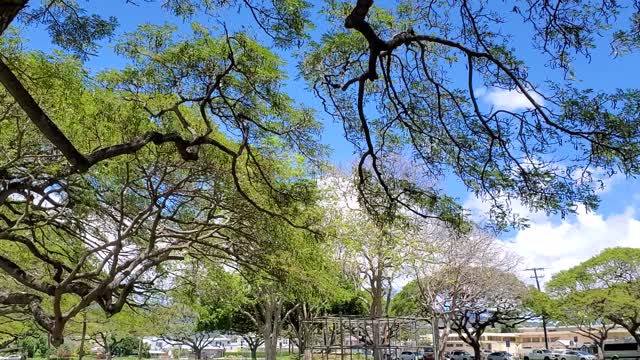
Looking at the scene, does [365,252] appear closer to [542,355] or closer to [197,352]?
[542,355]

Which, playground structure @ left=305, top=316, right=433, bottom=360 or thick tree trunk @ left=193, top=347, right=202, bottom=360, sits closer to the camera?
playground structure @ left=305, top=316, right=433, bottom=360

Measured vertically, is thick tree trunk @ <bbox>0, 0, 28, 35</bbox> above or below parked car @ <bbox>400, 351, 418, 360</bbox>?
above

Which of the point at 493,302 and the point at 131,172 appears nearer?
the point at 131,172

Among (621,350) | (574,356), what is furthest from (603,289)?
(621,350)

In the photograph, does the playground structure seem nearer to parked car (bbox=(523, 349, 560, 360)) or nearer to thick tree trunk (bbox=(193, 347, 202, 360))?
parked car (bbox=(523, 349, 560, 360))

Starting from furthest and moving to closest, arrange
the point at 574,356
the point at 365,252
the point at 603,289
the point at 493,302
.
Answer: the point at 574,356
the point at 603,289
the point at 493,302
the point at 365,252

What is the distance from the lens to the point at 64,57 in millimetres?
6285

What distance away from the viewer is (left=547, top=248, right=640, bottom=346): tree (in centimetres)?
2489

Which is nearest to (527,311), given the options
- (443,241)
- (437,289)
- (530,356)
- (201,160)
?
(530,356)

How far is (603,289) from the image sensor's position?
2575 cm

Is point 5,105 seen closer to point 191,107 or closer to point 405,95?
point 191,107

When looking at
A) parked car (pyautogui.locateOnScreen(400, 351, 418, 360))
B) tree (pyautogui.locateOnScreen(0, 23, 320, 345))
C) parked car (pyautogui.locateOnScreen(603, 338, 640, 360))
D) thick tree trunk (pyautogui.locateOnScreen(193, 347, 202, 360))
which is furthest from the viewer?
thick tree trunk (pyautogui.locateOnScreen(193, 347, 202, 360))

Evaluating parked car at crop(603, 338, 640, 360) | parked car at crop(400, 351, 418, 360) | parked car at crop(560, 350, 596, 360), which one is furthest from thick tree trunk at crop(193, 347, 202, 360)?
parked car at crop(603, 338, 640, 360)

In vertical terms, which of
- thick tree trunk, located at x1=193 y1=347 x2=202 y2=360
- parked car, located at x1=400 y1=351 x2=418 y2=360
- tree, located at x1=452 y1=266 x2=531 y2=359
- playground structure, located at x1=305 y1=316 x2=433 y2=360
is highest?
tree, located at x1=452 y1=266 x2=531 y2=359
